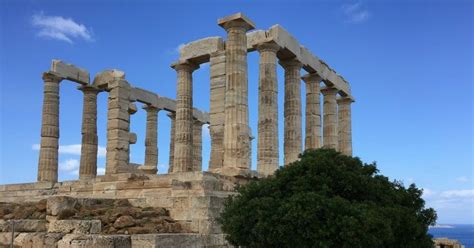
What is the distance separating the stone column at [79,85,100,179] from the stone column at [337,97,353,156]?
17.6 metres

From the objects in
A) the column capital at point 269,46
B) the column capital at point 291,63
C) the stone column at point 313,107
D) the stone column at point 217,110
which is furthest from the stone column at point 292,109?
the stone column at point 217,110

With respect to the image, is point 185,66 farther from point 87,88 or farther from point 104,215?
point 104,215

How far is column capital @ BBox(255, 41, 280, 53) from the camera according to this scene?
93.0ft

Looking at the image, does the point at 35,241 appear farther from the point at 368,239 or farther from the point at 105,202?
the point at 368,239

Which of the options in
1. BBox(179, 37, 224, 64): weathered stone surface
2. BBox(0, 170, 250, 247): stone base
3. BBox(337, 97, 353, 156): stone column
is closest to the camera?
BBox(0, 170, 250, 247): stone base

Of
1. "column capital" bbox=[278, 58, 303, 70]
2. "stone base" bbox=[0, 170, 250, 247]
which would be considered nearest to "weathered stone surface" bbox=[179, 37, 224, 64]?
"column capital" bbox=[278, 58, 303, 70]

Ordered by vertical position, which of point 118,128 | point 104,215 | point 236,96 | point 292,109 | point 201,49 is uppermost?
point 201,49

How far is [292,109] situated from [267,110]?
9.68 ft

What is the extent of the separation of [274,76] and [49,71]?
49.6 feet

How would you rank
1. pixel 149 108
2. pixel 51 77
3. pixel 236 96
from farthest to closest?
1. pixel 149 108
2. pixel 51 77
3. pixel 236 96

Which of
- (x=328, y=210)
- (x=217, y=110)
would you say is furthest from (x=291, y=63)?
(x=328, y=210)

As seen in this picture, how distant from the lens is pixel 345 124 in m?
39.7

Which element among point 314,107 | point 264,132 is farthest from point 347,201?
point 314,107

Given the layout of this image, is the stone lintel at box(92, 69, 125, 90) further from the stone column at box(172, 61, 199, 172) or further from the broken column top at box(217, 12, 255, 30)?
the broken column top at box(217, 12, 255, 30)
